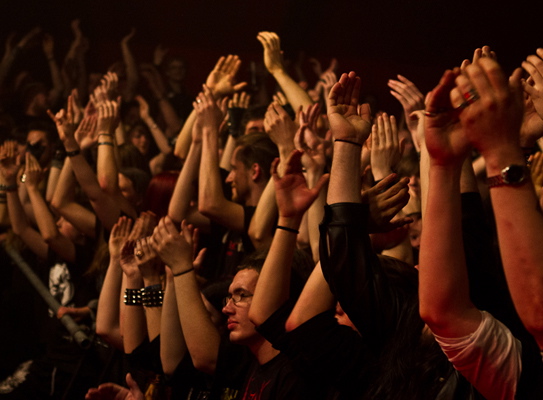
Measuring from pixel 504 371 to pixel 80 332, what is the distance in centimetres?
226

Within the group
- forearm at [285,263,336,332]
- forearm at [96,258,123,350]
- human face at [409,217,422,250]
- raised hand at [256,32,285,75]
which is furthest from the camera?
A: raised hand at [256,32,285,75]

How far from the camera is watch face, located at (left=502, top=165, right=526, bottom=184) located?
90 cm

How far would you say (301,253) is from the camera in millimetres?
1979

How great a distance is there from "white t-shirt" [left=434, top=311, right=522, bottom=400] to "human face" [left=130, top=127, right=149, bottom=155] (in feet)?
12.2

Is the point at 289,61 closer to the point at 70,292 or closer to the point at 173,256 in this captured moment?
the point at 70,292

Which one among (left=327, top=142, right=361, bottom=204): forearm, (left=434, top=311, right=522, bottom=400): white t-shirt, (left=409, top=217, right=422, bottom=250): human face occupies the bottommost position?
(left=409, top=217, right=422, bottom=250): human face

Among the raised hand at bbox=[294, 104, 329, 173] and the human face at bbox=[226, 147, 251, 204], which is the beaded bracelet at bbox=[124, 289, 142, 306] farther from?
the raised hand at bbox=[294, 104, 329, 173]

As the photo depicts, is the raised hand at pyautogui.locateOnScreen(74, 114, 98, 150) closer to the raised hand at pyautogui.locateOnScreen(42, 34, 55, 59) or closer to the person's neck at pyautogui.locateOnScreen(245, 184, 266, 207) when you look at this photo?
the person's neck at pyautogui.locateOnScreen(245, 184, 266, 207)

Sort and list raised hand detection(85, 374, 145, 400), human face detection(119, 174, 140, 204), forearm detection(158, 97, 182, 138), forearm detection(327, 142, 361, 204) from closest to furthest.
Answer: forearm detection(327, 142, 361, 204)
raised hand detection(85, 374, 145, 400)
human face detection(119, 174, 140, 204)
forearm detection(158, 97, 182, 138)

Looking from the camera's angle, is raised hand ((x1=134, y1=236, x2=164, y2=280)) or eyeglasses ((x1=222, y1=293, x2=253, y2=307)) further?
raised hand ((x1=134, y1=236, x2=164, y2=280))

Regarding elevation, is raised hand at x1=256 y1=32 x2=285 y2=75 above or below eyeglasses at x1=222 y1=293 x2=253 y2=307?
above

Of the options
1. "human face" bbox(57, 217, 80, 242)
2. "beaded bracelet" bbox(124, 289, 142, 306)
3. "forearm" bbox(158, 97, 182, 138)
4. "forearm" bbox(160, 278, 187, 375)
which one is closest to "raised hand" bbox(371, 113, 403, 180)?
"forearm" bbox(160, 278, 187, 375)

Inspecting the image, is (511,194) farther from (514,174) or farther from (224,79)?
(224,79)

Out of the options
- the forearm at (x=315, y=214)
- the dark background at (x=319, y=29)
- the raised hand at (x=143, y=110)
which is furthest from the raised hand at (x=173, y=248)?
the dark background at (x=319, y=29)
